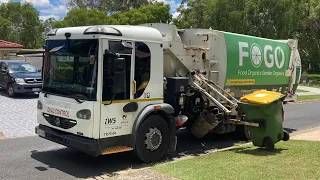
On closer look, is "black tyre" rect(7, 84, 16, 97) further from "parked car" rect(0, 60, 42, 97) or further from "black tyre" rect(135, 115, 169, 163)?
"black tyre" rect(135, 115, 169, 163)

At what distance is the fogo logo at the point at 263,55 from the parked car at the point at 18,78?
11.0 meters

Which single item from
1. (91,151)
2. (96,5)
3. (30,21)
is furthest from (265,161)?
(96,5)

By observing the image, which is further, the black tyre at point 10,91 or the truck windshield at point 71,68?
the black tyre at point 10,91

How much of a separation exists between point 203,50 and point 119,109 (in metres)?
3.48

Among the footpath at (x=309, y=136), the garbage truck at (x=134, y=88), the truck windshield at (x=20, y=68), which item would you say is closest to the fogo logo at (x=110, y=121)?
the garbage truck at (x=134, y=88)

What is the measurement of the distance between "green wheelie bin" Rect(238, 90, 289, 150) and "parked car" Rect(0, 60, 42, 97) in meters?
12.2

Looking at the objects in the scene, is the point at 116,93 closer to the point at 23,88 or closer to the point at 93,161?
the point at 93,161

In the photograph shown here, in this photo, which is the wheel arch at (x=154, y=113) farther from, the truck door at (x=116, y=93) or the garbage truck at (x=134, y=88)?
the truck door at (x=116, y=93)

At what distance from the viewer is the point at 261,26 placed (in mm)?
34875

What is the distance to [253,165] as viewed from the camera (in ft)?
23.4

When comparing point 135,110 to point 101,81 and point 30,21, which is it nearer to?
point 101,81

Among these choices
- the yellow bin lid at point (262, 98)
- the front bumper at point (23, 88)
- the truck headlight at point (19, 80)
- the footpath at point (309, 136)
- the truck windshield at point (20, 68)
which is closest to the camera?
the yellow bin lid at point (262, 98)

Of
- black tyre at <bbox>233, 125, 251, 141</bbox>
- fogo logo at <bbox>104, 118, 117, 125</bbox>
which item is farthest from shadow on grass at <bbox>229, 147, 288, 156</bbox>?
fogo logo at <bbox>104, 118, 117, 125</bbox>

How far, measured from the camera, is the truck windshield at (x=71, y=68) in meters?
6.95
